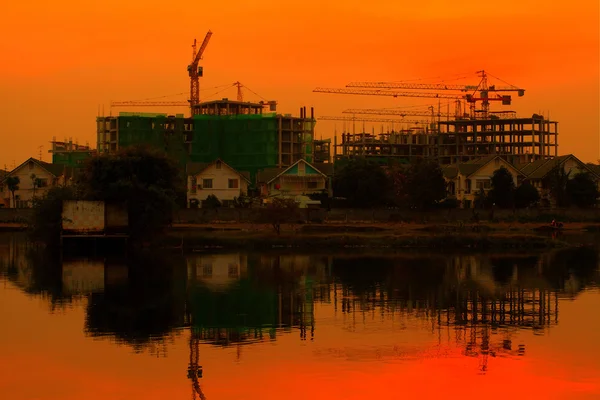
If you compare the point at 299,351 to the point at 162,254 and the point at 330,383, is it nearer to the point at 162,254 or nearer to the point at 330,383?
the point at 330,383

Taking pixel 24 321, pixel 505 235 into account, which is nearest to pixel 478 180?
pixel 505 235

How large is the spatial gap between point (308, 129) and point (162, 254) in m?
86.4

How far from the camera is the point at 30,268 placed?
53094 millimetres

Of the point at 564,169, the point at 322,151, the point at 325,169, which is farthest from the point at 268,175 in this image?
the point at 322,151

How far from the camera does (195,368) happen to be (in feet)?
82.6

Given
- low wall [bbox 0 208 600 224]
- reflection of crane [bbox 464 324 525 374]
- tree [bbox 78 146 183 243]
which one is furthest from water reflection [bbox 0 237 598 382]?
low wall [bbox 0 208 600 224]

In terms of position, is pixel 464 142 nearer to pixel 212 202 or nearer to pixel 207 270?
pixel 212 202

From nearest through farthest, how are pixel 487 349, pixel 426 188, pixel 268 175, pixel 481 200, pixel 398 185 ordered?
pixel 487 349 < pixel 426 188 < pixel 398 185 < pixel 481 200 < pixel 268 175

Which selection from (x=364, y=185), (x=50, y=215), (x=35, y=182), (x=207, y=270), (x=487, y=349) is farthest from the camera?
(x=35, y=182)

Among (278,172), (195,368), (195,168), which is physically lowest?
Result: (195,368)

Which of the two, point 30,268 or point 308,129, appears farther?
point 308,129

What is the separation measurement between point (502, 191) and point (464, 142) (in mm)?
74898

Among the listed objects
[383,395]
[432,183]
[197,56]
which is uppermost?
[197,56]

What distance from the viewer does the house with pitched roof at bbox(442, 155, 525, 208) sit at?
10812 centimetres
